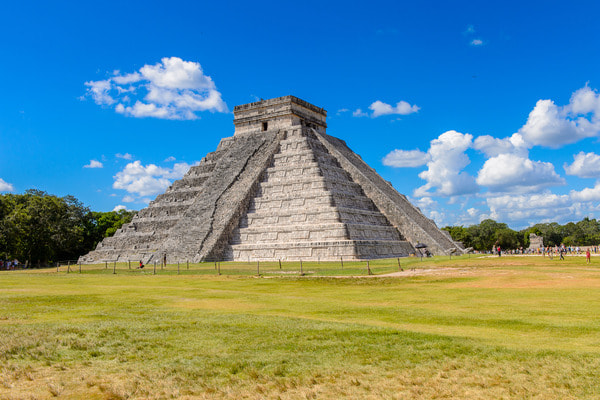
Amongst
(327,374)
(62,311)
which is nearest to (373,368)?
(327,374)

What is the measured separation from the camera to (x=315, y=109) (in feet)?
153

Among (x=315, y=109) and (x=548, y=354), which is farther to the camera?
(x=315, y=109)

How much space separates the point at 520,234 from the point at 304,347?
9222 centimetres

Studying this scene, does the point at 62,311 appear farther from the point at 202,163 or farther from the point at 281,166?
the point at 202,163

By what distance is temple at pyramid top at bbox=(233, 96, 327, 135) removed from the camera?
4331cm

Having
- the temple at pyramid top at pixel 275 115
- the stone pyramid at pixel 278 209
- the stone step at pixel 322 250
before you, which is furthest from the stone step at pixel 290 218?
the temple at pyramid top at pixel 275 115

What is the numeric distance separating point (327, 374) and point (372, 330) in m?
2.26

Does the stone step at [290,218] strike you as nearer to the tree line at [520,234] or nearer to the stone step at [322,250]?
the stone step at [322,250]

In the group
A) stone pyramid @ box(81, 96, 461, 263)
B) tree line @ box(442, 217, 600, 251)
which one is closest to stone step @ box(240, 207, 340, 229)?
stone pyramid @ box(81, 96, 461, 263)

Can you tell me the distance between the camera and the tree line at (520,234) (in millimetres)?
78625

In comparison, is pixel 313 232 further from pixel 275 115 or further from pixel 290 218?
pixel 275 115

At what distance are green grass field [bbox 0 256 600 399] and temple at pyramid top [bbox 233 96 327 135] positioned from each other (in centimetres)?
3242

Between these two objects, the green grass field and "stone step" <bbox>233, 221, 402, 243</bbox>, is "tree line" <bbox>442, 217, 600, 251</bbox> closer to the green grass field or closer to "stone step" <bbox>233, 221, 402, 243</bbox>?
"stone step" <bbox>233, 221, 402, 243</bbox>

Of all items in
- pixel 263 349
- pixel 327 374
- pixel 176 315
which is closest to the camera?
pixel 327 374
